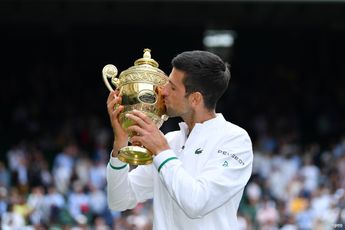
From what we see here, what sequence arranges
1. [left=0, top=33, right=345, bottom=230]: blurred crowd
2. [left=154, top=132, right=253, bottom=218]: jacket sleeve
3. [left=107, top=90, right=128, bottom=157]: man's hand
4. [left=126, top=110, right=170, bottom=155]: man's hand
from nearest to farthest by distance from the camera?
[left=154, top=132, right=253, bottom=218]: jacket sleeve
[left=126, top=110, right=170, bottom=155]: man's hand
[left=107, top=90, right=128, bottom=157]: man's hand
[left=0, top=33, right=345, bottom=230]: blurred crowd

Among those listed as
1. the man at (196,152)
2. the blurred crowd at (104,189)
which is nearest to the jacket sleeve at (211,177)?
the man at (196,152)

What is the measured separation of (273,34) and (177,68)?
25230 millimetres

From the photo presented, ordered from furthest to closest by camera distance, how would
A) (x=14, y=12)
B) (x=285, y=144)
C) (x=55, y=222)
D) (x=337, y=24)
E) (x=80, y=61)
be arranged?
1. (x=80, y=61)
2. (x=337, y=24)
3. (x=14, y=12)
4. (x=285, y=144)
5. (x=55, y=222)

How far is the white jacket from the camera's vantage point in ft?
13.0

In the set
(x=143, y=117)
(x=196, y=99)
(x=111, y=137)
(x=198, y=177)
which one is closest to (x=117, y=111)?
(x=143, y=117)

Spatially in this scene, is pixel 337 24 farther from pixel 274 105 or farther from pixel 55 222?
pixel 55 222

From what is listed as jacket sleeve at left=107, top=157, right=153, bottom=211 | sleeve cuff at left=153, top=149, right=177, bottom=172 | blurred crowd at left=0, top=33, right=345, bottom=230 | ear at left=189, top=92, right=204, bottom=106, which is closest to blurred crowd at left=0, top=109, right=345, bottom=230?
blurred crowd at left=0, top=33, right=345, bottom=230

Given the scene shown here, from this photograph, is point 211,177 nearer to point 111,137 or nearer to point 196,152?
point 196,152

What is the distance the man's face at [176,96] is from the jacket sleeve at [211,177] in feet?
0.78

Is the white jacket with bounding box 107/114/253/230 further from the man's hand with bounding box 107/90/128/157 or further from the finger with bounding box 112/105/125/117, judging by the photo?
the finger with bounding box 112/105/125/117

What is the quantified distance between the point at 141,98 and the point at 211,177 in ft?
1.59

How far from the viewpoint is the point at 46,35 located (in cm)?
2809

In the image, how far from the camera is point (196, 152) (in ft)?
13.8

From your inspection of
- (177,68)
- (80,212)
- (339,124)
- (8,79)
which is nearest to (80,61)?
(8,79)
